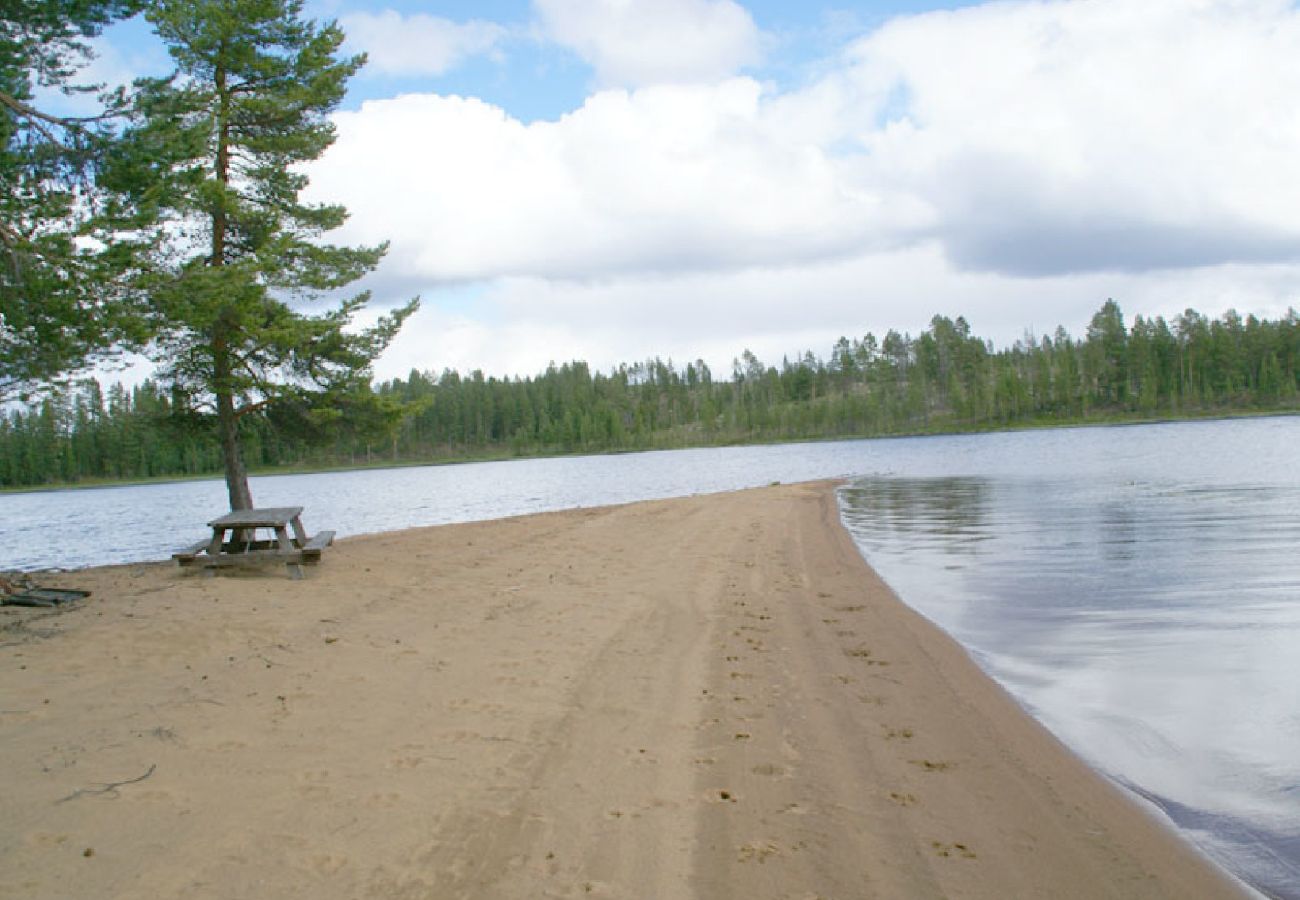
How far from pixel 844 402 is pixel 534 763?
5977 inches

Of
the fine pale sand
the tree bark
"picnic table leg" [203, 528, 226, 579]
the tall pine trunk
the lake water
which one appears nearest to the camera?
the fine pale sand

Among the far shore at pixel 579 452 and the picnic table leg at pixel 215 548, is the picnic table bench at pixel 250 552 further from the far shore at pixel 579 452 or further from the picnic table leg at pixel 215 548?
the far shore at pixel 579 452

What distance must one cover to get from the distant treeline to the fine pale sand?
80.8 m

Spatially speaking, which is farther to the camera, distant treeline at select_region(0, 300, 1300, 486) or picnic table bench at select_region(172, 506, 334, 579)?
distant treeline at select_region(0, 300, 1300, 486)

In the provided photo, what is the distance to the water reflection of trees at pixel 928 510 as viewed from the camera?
62.8 feet

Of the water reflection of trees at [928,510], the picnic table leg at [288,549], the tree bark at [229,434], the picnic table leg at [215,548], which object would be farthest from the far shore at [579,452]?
the picnic table leg at [288,549]

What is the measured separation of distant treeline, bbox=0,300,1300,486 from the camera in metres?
120

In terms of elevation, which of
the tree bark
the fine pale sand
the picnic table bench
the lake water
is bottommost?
the lake water

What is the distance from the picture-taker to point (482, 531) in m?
21.7

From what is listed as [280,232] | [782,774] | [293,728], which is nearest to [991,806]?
[782,774]

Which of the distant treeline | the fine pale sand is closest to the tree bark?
the fine pale sand

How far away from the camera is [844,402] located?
152m

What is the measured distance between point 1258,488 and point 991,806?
26.5m

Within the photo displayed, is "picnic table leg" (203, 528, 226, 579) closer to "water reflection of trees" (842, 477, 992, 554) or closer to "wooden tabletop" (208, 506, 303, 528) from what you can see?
"wooden tabletop" (208, 506, 303, 528)
